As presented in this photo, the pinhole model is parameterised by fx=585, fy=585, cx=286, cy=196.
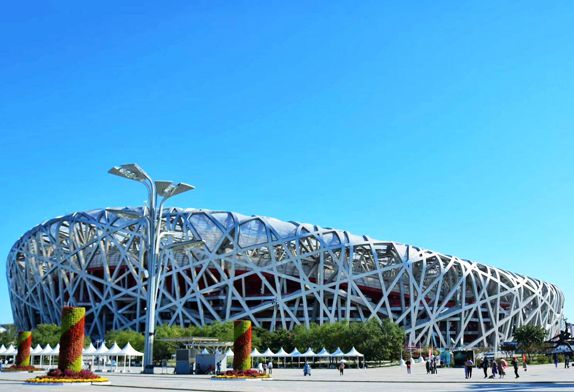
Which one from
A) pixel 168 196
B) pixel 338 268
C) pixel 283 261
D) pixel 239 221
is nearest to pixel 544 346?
pixel 338 268

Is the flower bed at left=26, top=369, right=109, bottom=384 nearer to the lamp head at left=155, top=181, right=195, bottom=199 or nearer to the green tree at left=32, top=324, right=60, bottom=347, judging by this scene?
the lamp head at left=155, top=181, right=195, bottom=199

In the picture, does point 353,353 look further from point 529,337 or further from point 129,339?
point 529,337

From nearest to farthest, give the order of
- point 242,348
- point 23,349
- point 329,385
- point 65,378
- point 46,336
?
1. point 65,378
2. point 329,385
3. point 242,348
4. point 23,349
5. point 46,336

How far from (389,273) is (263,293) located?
56.0 feet

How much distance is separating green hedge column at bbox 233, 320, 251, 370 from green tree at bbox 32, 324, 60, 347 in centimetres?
3946

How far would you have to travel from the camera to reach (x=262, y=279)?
72.3 meters

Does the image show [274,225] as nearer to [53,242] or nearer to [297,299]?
[297,299]

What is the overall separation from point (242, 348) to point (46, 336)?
1665 inches

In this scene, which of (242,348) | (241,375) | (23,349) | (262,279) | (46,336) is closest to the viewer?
(241,375)

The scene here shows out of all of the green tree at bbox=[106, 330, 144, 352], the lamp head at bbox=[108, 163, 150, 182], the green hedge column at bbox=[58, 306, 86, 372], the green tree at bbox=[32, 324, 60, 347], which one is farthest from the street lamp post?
the green tree at bbox=[32, 324, 60, 347]

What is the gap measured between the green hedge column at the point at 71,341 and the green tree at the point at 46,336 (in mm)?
41449

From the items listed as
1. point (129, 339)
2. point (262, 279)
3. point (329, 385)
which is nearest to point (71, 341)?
point (329, 385)

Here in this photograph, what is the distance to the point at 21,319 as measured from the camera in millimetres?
89062

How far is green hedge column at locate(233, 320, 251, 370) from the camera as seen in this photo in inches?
1394
